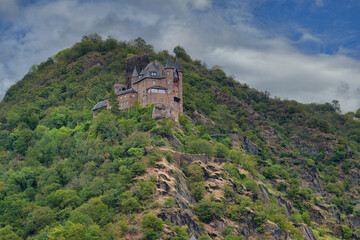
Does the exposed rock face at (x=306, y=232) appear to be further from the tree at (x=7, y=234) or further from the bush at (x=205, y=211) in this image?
the tree at (x=7, y=234)

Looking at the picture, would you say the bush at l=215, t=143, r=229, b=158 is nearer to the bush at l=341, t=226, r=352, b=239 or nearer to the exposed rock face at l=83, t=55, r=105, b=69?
the bush at l=341, t=226, r=352, b=239

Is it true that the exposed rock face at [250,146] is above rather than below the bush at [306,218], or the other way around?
above

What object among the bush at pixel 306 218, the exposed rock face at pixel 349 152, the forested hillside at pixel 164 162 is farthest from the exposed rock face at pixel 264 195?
the exposed rock face at pixel 349 152

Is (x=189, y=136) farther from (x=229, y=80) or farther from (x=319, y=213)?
(x=229, y=80)

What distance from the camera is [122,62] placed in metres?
141

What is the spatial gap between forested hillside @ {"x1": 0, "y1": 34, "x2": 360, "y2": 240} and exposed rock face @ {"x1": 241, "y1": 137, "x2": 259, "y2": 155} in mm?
368

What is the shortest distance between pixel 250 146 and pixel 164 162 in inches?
1586

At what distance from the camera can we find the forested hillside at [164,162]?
86.7m

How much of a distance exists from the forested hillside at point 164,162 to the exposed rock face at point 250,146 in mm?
368

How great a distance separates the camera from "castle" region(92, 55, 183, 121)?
350ft

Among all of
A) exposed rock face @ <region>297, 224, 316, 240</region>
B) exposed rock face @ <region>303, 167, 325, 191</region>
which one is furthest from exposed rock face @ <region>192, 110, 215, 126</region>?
exposed rock face @ <region>297, 224, 316, 240</region>

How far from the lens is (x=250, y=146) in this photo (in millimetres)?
129500

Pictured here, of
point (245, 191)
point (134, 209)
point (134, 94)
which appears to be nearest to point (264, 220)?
point (245, 191)

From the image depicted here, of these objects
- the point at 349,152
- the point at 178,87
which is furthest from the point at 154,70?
the point at 349,152
